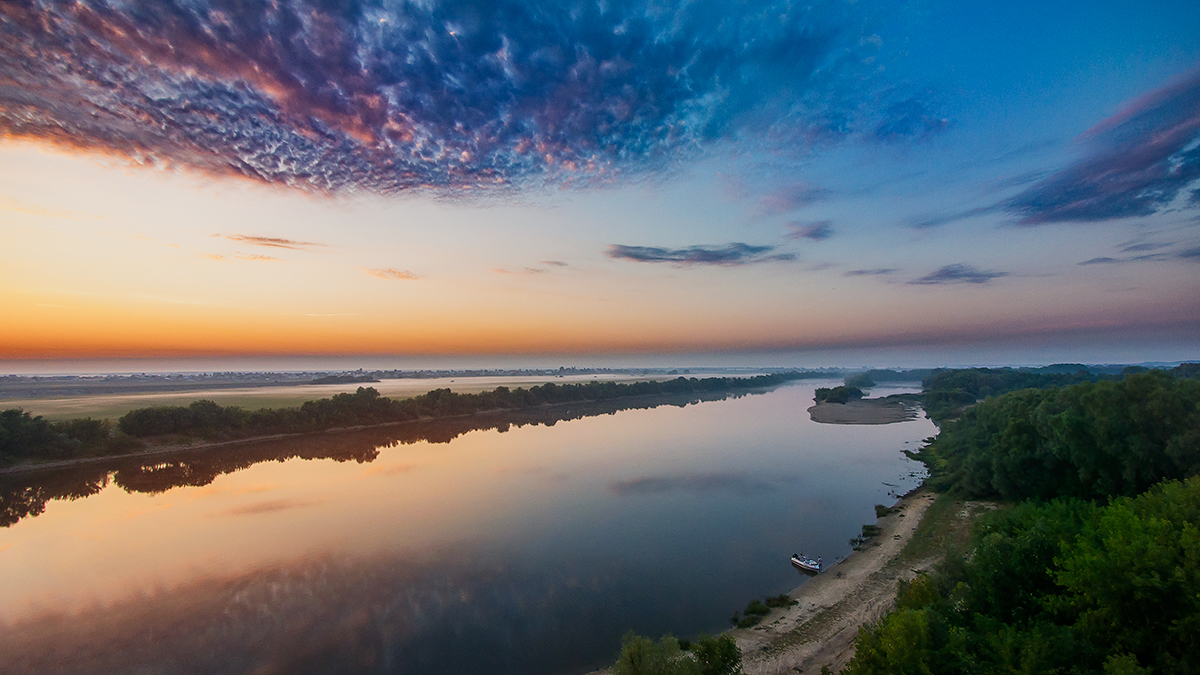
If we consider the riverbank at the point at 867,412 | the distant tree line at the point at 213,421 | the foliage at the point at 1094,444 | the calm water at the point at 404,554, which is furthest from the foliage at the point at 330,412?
the foliage at the point at 1094,444

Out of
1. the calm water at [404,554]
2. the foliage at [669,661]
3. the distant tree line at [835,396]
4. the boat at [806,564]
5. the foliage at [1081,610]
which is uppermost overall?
the foliage at [1081,610]

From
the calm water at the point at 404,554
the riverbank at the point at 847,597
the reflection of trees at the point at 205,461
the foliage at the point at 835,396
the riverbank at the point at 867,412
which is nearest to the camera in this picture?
the riverbank at the point at 847,597

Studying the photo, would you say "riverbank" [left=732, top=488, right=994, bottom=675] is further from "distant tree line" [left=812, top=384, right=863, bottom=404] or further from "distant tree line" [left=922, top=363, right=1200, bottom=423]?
"distant tree line" [left=812, top=384, right=863, bottom=404]

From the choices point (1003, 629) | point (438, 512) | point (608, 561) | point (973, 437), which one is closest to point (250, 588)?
point (438, 512)

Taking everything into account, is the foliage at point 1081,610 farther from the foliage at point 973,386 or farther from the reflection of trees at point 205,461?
the foliage at point 973,386

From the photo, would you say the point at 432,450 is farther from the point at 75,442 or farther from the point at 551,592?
the point at 551,592

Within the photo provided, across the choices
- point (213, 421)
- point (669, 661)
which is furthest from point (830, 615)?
point (213, 421)
